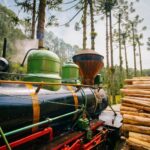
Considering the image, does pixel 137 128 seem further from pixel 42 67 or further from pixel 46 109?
pixel 42 67

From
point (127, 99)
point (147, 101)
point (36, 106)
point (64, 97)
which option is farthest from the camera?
point (127, 99)

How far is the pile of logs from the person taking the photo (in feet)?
17.0

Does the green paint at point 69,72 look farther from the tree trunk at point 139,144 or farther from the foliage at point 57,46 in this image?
the foliage at point 57,46

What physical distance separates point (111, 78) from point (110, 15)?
33.8ft

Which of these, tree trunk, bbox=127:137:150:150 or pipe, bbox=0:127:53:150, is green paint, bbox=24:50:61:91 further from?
tree trunk, bbox=127:137:150:150

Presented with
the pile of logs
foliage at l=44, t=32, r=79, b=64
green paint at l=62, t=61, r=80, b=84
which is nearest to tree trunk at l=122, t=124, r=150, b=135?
the pile of logs

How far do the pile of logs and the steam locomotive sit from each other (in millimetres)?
1187

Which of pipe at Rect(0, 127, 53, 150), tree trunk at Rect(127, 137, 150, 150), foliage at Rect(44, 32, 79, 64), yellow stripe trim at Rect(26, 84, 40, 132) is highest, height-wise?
foliage at Rect(44, 32, 79, 64)

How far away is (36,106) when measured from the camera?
412 centimetres

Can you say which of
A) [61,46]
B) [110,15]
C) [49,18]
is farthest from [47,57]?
[61,46]

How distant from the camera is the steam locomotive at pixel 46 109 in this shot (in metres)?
3.62

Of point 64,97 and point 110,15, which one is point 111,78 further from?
point 64,97

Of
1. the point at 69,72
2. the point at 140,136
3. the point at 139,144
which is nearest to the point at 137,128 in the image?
the point at 140,136

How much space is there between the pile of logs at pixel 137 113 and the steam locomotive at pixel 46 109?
1187mm
